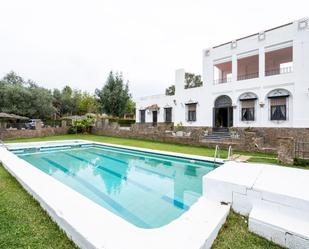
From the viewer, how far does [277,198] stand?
11.1 feet

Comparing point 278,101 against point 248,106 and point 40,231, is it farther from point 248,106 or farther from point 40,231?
point 40,231

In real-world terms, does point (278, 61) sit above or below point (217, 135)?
above

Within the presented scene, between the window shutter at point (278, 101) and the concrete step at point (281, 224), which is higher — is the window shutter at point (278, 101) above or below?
above

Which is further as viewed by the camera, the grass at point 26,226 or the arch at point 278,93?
the arch at point 278,93

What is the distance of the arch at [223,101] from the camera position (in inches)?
647

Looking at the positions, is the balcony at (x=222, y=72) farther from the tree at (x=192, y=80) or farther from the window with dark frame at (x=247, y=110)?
the tree at (x=192, y=80)

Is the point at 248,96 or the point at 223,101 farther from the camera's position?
the point at 223,101

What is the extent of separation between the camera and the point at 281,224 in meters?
2.98

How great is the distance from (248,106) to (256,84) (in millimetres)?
1753

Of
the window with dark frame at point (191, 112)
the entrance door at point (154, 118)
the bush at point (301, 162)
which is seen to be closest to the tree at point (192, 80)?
the entrance door at point (154, 118)

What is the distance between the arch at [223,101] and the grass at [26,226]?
15.4 meters

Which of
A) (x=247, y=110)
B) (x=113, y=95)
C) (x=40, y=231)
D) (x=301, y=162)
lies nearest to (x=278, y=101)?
(x=247, y=110)

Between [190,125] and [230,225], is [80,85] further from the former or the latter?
[230,225]

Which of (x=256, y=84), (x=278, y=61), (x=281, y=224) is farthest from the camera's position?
(x=278, y=61)
